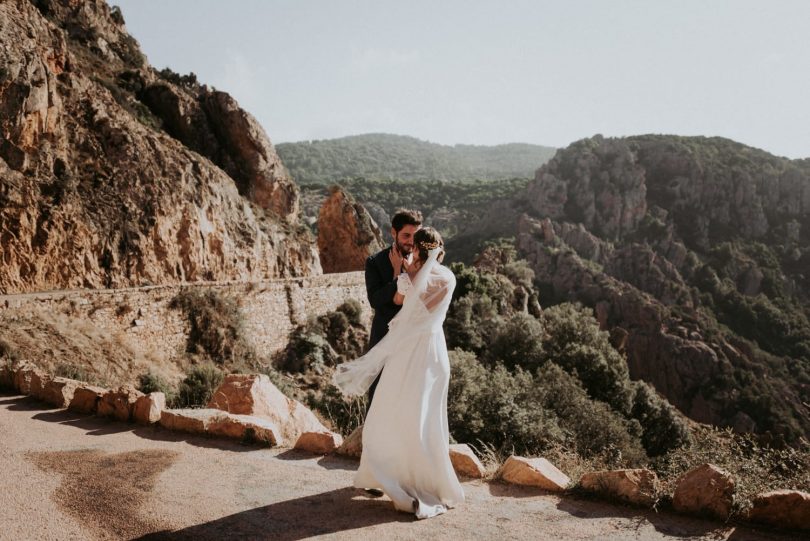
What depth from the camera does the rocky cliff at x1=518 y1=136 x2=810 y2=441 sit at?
161 ft

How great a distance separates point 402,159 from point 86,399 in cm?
12704

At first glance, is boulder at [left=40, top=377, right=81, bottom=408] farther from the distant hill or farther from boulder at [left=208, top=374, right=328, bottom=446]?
the distant hill

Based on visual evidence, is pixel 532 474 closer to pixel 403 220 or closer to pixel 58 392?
pixel 403 220

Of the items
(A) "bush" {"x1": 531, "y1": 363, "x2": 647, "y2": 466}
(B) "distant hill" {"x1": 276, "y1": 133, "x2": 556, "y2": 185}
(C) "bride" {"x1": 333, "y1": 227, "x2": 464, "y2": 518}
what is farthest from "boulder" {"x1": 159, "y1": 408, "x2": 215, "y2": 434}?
(B) "distant hill" {"x1": 276, "y1": 133, "x2": 556, "y2": 185}

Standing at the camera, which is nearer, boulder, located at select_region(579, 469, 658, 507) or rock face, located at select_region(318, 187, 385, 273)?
boulder, located at select_region(579, 469, 658, 507)

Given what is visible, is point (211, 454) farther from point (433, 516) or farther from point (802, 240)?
point (802, 240)

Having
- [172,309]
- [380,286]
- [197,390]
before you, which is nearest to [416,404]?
[380,286]

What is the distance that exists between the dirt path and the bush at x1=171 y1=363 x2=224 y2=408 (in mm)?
2763

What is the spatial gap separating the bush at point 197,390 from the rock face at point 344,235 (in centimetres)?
2567

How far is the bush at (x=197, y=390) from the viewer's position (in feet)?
27.9

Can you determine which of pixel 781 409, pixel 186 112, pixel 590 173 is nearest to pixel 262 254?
pixel 186 112

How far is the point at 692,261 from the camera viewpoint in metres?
70.3

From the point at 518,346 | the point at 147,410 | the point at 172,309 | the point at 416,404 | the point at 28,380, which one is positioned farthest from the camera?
the point at 518,346

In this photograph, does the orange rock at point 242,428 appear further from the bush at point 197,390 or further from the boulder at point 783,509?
the boulder at point 783,509
